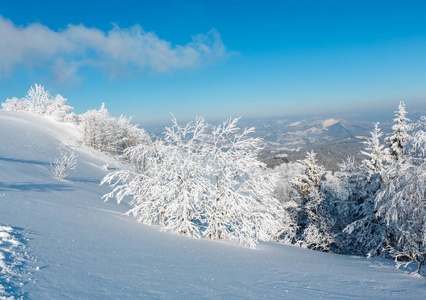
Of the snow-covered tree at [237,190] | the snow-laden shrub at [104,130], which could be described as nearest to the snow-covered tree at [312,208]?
the snow-covered tree at [237,190]

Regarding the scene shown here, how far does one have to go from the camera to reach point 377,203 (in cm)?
940

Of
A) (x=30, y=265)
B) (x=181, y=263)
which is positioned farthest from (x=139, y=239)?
(x=30, y=265)

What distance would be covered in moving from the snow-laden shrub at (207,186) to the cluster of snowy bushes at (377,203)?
438cm

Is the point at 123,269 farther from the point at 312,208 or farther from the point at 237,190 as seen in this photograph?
the point at 312,208

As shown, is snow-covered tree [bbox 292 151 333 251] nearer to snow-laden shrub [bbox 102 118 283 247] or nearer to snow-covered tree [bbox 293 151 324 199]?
snow-covered tree [bbox 293 151 324 199]

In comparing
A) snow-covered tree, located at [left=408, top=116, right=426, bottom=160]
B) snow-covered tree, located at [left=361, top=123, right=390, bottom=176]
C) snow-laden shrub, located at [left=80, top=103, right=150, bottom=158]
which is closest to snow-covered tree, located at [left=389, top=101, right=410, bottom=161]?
snow-covered tree, located at [left=361, top=123, right=390, bottom=176]

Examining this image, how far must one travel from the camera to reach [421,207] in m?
7.41

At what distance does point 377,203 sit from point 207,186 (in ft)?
23.6

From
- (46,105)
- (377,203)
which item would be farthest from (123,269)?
(46,105)

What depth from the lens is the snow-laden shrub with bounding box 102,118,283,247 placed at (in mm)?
9492

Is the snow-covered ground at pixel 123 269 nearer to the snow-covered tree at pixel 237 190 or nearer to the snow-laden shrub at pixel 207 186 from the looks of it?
the snow-laden shrub at pixel 207 186

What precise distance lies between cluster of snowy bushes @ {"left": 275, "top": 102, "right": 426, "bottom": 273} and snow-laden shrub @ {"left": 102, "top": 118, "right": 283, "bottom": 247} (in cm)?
438

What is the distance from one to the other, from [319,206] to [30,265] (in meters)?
20.5

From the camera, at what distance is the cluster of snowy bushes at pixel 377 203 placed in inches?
302
